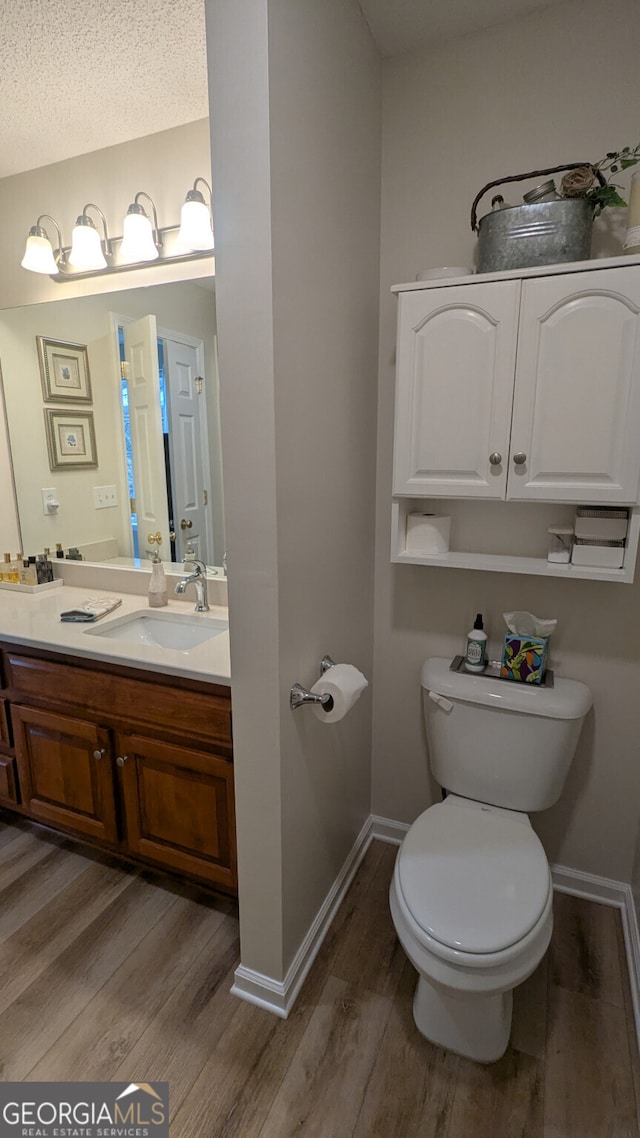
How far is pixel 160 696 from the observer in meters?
1.53

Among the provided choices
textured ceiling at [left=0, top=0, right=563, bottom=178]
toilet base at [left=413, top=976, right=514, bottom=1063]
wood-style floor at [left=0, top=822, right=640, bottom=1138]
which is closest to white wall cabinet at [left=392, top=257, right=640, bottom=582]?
textured ceiling at [left=0, top=0, right=563, bottom=178]

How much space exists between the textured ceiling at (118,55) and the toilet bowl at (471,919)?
1.93 m

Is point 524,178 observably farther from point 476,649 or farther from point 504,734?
point 504,734

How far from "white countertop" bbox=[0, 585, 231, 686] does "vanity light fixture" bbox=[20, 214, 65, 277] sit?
1256mm

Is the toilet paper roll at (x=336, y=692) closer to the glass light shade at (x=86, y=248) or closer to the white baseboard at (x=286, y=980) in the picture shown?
the white baseboard at (x=286, y=980)

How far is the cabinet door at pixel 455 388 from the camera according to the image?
1345 millimetres

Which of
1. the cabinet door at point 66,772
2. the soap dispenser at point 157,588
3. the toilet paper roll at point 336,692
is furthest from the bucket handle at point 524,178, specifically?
the cabinet door at point 66,772

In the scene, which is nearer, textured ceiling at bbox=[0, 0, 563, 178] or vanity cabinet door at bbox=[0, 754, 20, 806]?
textured ceiling at bbox=[0, 0, 563, 178]

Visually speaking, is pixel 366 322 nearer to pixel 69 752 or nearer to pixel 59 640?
pixel 59 640

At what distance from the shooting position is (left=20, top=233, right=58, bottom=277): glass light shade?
2.00 meters

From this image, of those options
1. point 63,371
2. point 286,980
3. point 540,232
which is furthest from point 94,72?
point 286,980

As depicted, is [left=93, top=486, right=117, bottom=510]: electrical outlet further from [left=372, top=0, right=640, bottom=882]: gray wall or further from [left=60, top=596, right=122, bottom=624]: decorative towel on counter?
[left=372, top=0, right=640, bottom=882]: gray wall

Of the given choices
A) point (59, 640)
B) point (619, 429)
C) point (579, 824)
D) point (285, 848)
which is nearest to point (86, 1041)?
point (285, 848)

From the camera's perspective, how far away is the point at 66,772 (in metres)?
1.79
